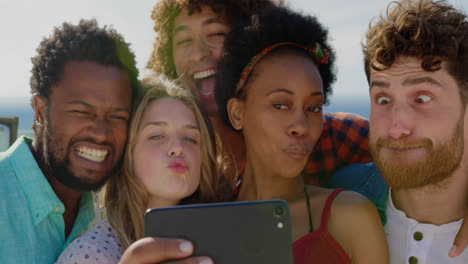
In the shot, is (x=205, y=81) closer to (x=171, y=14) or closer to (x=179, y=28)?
(x=179, y=28)

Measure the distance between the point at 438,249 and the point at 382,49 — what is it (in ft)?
3.20

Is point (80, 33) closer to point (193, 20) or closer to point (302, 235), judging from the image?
point (193, 20)

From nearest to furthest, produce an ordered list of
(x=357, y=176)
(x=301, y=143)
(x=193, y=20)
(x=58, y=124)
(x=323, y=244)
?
(x=323, y=244)
(x=301, y=143)
(x=58, y=124)
(x=357, y=176)
(x=193, y=20)

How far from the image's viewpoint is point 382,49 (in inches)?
82.4

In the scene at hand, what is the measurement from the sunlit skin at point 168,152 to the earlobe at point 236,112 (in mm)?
224

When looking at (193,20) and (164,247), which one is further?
(193,20)

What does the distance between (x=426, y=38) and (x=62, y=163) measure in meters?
1.99

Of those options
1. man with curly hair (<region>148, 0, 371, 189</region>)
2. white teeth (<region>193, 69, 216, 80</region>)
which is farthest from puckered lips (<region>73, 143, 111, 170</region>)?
white teeth (<region>193, 69, 216, 80</region>)

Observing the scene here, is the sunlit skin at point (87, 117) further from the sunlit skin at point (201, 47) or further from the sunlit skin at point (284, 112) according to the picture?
the sunlit skin at point (201, 47)

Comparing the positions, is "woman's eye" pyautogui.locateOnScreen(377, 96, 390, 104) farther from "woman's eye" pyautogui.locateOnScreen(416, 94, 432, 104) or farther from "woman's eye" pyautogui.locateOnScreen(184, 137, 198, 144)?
"woman's eye" pyautogui.locateOnScreen(184, 137, 198, 144)

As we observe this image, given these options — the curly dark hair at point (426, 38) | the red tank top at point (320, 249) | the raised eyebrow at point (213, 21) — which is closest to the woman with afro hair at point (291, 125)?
the red tank top at point (320, 249)

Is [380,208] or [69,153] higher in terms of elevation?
[69,153]

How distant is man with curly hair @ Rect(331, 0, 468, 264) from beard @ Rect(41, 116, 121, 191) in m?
1.48

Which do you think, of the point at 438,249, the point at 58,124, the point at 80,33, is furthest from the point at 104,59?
the point at 438,249
